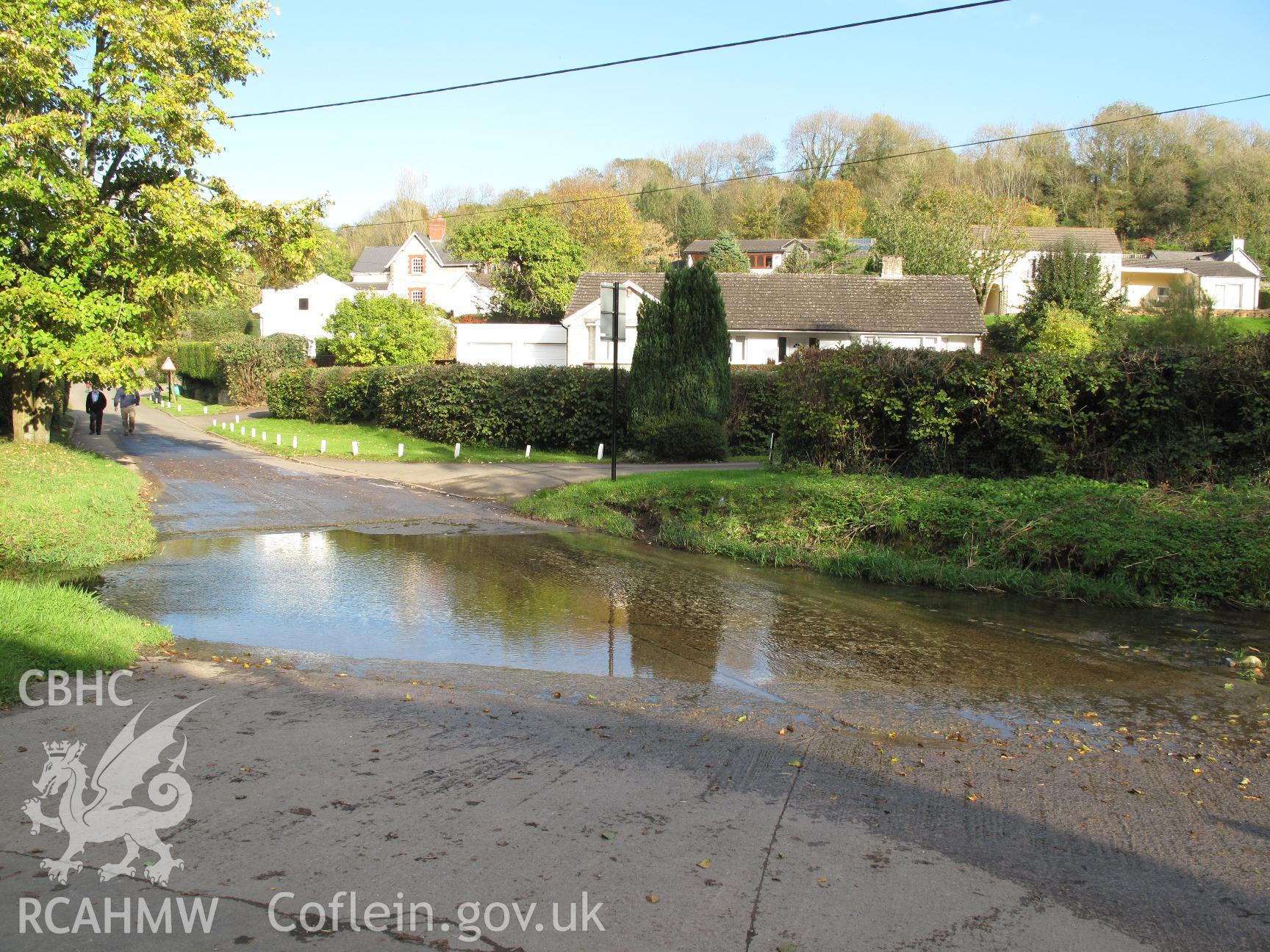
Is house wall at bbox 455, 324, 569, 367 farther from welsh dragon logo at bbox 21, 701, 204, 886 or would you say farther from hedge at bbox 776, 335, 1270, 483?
welsh dragon logo at bbox 21, 701, 204, 886

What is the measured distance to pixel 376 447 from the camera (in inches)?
1161

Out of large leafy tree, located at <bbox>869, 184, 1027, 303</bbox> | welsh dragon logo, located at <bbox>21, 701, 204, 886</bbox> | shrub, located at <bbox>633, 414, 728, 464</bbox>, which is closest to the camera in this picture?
welsh dragon logo, located at <bbox>21, 701, 204, 886</bbox>

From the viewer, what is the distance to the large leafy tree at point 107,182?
691 inches

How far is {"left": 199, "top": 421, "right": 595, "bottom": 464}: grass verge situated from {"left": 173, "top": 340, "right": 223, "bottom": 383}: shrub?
25.6 m

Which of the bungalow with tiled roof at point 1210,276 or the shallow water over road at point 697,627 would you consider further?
the bungalow with tiled roof at point 1210,276

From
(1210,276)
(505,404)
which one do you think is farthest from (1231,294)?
(505,404)

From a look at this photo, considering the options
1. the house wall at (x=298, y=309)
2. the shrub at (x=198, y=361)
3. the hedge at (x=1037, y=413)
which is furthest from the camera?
the house wall at (x=298, y=309)

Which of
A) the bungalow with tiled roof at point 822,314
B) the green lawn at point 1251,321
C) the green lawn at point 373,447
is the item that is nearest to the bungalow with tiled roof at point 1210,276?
the green lawn at point 1251,321

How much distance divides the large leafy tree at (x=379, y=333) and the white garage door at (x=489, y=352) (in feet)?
28.4

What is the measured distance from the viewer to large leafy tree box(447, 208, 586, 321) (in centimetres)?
5738

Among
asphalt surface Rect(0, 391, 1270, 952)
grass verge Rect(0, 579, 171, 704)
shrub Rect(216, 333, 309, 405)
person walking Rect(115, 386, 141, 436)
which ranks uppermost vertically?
shrub Rect(216, 333, 309, 405)

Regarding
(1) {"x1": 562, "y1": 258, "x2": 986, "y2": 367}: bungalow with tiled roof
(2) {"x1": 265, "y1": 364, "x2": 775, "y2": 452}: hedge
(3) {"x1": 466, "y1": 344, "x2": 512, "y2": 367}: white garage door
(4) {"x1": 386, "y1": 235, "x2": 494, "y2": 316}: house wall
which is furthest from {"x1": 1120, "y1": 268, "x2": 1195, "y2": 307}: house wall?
(2) {"x1": 265, "y1": 364, "x2": 775, "y2": 452}: hedge

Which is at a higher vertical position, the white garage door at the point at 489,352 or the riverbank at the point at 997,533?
the white garage door at the point at 489,352

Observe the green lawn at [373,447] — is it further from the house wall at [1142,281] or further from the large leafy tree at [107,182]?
the house wall at [1142,281]
